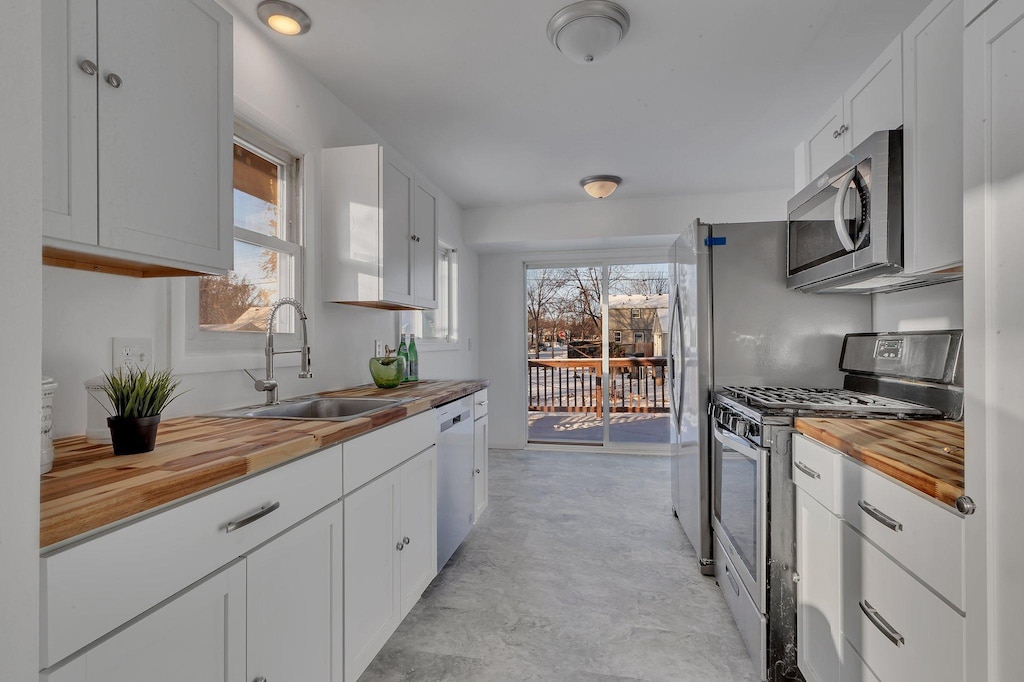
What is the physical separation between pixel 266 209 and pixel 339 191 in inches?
15.3

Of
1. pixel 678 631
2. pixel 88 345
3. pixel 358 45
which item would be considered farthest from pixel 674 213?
pixel 88 345

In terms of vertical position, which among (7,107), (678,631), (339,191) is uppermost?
(339,191)

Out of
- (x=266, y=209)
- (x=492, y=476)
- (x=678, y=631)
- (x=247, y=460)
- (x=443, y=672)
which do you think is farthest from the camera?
(x=492, y=476)

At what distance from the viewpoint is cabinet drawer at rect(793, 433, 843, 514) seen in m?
1.48

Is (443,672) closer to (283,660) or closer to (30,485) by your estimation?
(283,660)

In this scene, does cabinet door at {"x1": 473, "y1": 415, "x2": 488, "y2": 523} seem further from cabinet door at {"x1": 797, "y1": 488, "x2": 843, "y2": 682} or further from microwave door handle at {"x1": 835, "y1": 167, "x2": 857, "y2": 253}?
microwave door handle at {"x1": 835, "y1": 167, "x2": 857, "y2": 253}

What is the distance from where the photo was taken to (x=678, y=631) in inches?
80.0

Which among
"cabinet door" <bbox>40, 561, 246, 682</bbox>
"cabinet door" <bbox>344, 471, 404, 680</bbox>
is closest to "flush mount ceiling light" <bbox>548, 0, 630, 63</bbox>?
"cabinet door" <bbox>344, 471, 404, 680</bbox>

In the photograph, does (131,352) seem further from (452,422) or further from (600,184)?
(600,184)

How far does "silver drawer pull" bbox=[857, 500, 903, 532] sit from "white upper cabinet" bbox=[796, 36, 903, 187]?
1.28m

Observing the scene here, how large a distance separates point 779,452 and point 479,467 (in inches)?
69.0

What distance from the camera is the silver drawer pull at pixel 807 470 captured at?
1.60 meters

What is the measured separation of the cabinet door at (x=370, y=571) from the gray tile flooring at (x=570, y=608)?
0.66 feet

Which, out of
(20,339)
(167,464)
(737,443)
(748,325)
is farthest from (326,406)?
(748,325)
